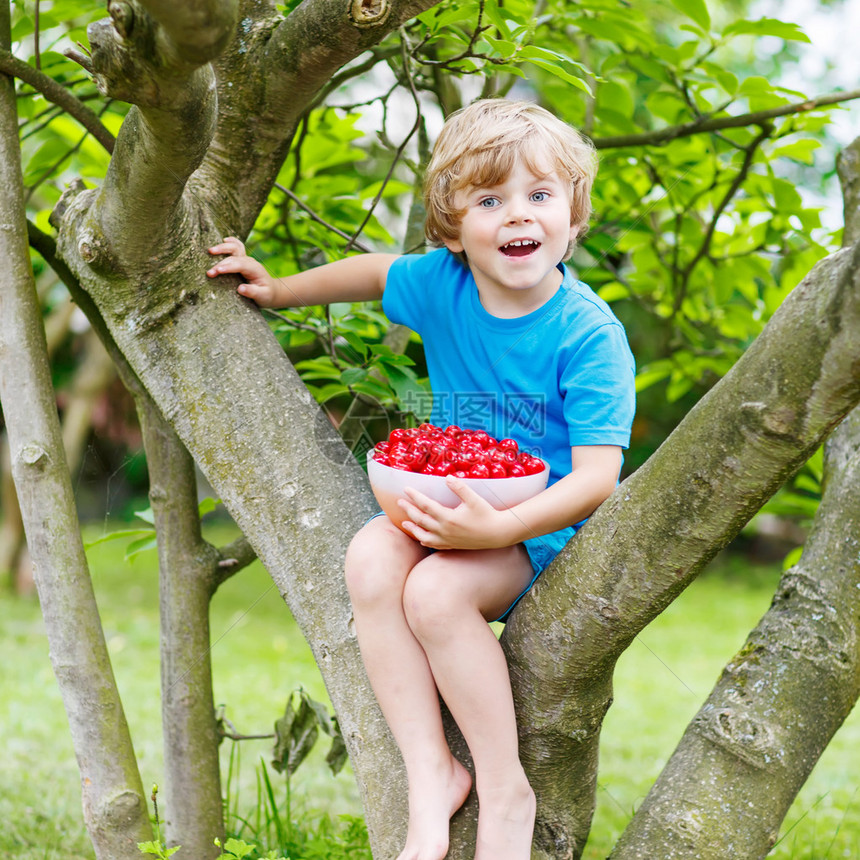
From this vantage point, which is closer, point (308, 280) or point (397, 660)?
point (397, 660)

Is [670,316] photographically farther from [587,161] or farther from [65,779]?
[65,779]

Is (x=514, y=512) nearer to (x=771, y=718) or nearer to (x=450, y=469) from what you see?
(x=450, y=469)

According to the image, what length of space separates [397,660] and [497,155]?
0.80 m

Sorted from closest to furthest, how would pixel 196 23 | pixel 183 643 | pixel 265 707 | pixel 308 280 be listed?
pixel 196 23 → pixel 308 280 → pixel 183 643 → pixel 265 707

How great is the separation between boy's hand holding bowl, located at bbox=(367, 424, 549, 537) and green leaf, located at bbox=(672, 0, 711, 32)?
1.20m

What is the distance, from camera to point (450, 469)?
1.28 meters

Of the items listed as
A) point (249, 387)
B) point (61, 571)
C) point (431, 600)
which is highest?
point (249, 387)

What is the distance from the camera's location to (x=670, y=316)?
2625 mm

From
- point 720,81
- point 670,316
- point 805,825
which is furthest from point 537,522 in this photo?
point 805,825

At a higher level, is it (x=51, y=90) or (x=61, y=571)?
(x=51, y=90)

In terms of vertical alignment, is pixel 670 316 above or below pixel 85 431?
above

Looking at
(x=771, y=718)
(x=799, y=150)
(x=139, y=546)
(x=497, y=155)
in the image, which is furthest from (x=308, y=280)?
(x=799, y=150)

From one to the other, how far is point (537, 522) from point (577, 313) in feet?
1.25

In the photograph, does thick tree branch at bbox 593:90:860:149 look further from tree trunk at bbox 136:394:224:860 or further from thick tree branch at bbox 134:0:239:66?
thick tree branch at bbox 134:0:239:66
